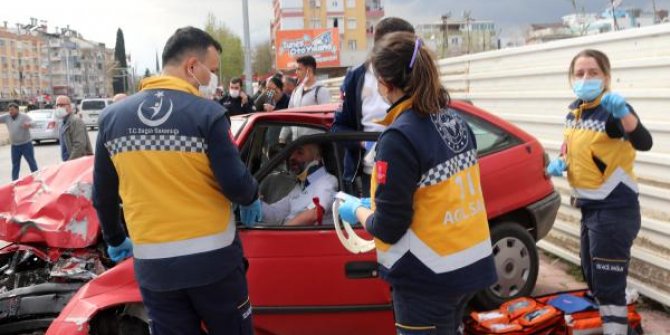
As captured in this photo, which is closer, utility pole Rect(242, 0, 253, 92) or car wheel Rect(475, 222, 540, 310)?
car wheel Rect(475, 222, 540, 310)

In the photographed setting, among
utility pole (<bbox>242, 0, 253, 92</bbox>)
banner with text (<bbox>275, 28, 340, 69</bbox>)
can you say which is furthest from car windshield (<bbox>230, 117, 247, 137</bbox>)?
banner with text (<bbox>275, 28, 340, 69</bbox>)

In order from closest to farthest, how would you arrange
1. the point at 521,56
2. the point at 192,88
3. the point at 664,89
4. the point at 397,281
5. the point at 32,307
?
the point at 397,281
the point at 192,88
the point at 32,307
the point at 664,89
the point at 521,56

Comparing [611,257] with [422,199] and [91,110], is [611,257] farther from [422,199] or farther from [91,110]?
[91,110]

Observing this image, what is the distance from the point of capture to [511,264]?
420 centimetres

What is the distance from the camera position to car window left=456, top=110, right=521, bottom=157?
4.18 m

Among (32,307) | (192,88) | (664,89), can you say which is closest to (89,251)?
(32,307)

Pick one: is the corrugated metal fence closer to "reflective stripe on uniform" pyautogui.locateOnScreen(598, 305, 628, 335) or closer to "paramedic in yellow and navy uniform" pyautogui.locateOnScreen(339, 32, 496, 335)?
"reflective stripe on uniform" pyautogui.locateOnScreen(598, 305, 628, 335)

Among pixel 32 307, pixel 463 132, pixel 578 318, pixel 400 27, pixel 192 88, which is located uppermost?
pixel 400 27

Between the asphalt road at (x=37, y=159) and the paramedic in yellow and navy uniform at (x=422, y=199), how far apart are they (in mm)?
12233

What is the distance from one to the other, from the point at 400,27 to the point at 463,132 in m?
1.60

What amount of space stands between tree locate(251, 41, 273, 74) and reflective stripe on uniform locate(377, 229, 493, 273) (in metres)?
75.3

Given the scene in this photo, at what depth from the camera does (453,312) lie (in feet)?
7.26

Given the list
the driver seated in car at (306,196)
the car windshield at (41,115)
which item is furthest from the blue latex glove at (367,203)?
the car windshield at (41,115)

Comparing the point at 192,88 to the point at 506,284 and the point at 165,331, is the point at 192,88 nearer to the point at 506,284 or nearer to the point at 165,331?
the point at 165,331
